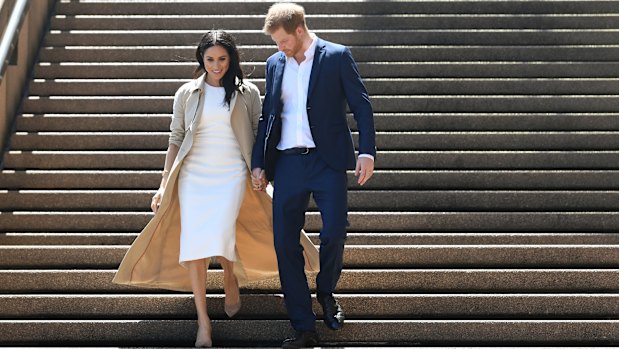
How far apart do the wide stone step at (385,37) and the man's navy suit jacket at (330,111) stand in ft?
10.4

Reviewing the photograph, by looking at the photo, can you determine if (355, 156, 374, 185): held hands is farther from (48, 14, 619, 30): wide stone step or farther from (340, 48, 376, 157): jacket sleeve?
(48, 14, 619, 30): wide stone step

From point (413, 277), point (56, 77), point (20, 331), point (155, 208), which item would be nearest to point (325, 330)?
point (413, 277)

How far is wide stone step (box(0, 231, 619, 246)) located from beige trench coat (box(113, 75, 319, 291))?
2.37 feet

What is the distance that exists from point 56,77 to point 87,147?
3.27ft

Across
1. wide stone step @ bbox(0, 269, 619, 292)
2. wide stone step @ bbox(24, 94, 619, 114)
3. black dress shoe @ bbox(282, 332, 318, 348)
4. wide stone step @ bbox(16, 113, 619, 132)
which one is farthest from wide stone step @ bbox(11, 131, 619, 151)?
black dress shoe @ bbox(282, 332, 318, 348)

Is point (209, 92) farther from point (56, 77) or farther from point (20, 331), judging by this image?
point (56, 77)

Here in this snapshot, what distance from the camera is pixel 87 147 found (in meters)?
8.08

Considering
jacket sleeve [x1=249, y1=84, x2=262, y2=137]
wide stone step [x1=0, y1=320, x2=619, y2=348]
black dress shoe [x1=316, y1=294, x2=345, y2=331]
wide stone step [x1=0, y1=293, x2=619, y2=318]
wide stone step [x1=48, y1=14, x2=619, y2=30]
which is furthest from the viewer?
wide stone step [x1=48, y1=14, x2=619, y2=30]

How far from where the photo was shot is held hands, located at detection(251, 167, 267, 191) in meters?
6.08

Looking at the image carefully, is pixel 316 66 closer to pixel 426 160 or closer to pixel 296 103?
pixel 296 103

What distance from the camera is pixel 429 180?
7664 millimetres

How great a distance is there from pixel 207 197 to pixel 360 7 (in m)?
3.86

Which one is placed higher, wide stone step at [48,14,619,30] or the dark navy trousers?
wide stone step at [48,14,619,30]

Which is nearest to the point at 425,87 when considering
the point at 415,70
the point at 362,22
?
the point at 415,70
